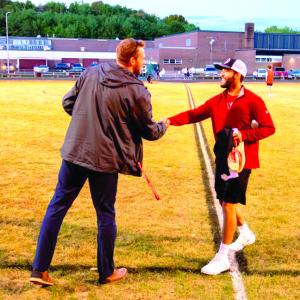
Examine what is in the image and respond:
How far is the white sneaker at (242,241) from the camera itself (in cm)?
537

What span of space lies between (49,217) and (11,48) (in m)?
93.8

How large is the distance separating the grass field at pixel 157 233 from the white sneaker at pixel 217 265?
0.23 feet

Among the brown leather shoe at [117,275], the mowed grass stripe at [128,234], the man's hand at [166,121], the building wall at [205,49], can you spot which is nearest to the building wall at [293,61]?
the building wall at [205,49]

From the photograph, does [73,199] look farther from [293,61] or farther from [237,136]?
[293,61]

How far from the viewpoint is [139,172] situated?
14.1ft

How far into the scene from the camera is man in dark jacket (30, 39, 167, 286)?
13.3 feet

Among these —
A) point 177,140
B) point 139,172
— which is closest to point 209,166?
point 177,140

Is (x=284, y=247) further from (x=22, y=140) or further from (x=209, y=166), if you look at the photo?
(x=22, y=140)

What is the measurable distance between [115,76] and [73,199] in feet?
3.62

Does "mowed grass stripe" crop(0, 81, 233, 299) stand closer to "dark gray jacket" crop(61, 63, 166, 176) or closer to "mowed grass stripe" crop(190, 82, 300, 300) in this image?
"mowed grass stripe" crop(190, 82, 300, 300)

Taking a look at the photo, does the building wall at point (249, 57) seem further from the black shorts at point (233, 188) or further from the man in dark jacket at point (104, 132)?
the man in dark jacket at point (104, 132)

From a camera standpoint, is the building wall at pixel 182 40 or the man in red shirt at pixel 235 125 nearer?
the man in red shirt at pixel 235 125

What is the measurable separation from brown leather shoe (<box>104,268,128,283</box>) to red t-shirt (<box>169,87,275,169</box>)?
1.47 meters

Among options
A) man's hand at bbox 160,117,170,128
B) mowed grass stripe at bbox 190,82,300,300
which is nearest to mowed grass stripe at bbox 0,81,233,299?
mowed grass stripe at bbox 190,82,300,300
